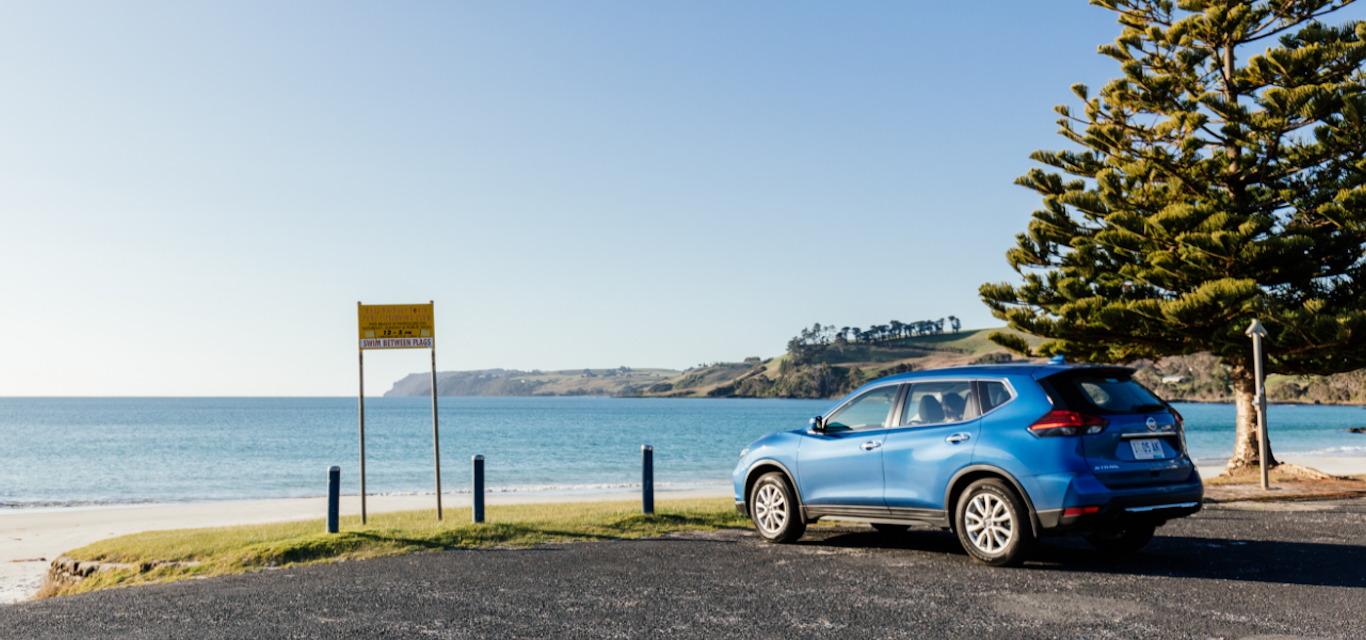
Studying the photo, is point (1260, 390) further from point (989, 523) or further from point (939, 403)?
point (989, 523)

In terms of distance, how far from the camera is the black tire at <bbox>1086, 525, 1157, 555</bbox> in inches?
323

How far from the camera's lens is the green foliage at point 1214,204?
1669 centimetres

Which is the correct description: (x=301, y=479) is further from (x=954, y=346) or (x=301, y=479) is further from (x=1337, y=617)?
(x=954, y=346)

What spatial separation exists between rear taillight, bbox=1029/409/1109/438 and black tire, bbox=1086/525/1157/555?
171cm

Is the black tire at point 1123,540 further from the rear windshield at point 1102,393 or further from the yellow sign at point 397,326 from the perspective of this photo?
the yellow sign at point 397,326

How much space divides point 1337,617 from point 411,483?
3207 centimetres

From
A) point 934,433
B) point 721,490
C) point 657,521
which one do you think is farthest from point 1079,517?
point 721,490

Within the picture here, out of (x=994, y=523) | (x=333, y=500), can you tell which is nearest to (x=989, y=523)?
(x=994, y=523)

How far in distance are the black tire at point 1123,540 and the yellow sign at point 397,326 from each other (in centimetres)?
781

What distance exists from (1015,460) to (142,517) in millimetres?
23124

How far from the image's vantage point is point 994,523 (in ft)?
24.0

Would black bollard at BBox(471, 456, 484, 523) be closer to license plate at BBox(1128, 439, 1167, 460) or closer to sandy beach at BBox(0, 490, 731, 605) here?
sandy beach at BBox(0, 490, 731, 605)

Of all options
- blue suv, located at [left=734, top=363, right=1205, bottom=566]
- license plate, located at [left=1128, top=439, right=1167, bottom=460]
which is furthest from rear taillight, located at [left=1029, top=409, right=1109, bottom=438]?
license plate, located at [left=1128, top=439, right=1167, bottom=460]

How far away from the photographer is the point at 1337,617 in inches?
220
